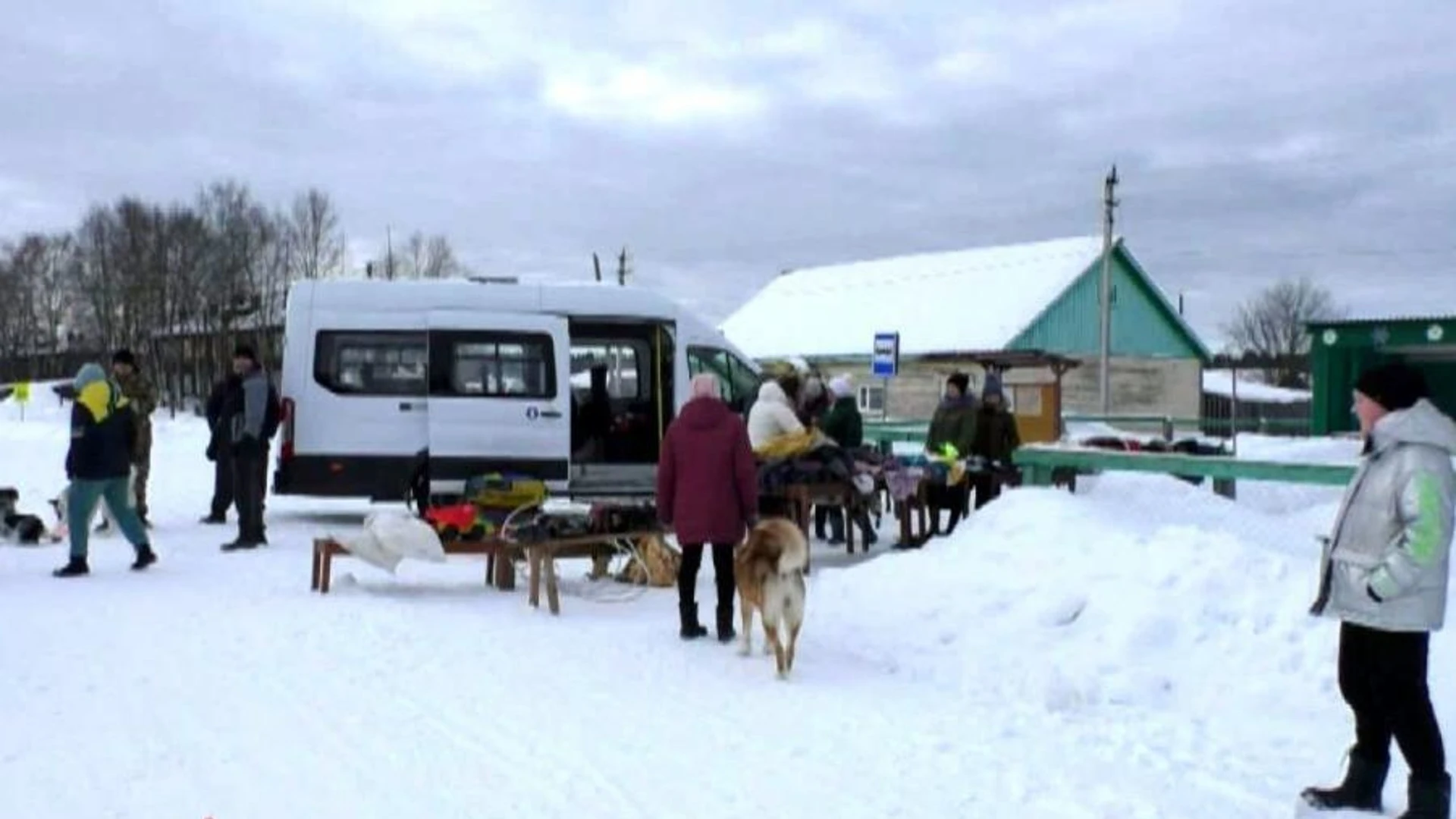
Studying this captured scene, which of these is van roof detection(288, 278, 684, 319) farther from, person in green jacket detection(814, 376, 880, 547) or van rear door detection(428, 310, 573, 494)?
person in green jacket detection(814, 376, 880, 547)

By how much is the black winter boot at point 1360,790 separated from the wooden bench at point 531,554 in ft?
17.7

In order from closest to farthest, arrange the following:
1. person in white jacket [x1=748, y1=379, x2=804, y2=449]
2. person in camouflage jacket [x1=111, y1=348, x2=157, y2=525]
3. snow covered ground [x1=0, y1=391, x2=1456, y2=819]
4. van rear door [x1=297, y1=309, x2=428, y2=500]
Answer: snow covered ground [x1=0, y1=391, x2=1456, y2=819]
person in white jacket [x1=748, y1=379, x2=804, y2=449]
person in camouflage jacket [x1=111, y1=348, x2=157, y2=525]
van rear door [x1=297, y1=309, x2=428, y2=500]

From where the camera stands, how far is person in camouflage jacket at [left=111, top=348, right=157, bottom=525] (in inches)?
504

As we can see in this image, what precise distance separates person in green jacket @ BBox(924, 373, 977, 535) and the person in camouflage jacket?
7.43 m

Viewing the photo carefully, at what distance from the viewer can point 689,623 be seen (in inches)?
329

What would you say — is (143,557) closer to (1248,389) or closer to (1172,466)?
(1172,466)

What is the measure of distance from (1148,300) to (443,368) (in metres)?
33.3

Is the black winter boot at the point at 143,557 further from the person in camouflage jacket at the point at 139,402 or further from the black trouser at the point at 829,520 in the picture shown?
the black trouser at the point at 829,520

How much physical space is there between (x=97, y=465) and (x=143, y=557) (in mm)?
829

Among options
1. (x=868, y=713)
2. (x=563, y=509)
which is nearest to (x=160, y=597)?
(x=563, y=509)

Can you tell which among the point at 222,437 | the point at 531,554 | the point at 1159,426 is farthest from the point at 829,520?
the point at 1159,426

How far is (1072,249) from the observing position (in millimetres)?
42094

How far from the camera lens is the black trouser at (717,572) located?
827 centimetres

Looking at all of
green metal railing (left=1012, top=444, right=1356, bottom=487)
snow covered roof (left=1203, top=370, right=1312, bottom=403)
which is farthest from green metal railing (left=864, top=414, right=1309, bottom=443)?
snow covered roof (left=1203, top=370, right=1312, bottom=403)
